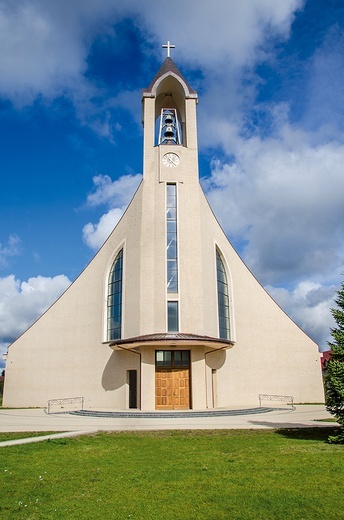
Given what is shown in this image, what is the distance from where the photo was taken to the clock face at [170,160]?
87.0 ft

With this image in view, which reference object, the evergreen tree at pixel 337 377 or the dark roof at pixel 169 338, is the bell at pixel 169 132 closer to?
the dark roof at pixel 169 338

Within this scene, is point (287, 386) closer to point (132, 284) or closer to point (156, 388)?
point (156, 388)

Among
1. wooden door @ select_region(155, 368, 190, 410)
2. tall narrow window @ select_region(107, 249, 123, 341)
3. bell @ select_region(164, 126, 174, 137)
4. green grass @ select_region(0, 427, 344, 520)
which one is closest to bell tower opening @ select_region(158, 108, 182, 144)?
bell @ select_region(164, 126, 174, 137)

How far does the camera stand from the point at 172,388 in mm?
22656

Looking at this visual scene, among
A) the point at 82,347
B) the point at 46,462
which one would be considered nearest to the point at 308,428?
the point at 46,462

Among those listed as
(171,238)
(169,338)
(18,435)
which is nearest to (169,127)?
(171,238)

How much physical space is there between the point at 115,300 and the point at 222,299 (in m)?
6.75

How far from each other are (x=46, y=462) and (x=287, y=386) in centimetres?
2225

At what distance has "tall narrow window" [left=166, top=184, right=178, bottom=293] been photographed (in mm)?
24136

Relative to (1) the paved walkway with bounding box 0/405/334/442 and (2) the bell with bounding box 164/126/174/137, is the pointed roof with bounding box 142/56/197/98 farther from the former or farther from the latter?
(1) the paved walkway with bounding box 0/405/334/442

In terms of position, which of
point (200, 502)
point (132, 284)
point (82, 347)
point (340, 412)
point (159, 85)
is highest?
point (159, 85)

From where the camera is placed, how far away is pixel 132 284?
24641 millimetres

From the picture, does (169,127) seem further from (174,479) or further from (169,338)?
(174,479)

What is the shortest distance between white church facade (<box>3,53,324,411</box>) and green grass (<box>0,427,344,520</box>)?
11161 mm
